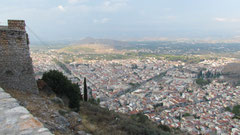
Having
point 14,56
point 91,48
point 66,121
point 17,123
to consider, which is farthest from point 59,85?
point 91,48

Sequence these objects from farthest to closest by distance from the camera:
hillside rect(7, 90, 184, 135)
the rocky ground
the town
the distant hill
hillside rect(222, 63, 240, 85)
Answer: the distant hill → hillside rect(222, 63, 240, 85) → the town → hillside rect(7, 90, 184, 135) → the rocky ground

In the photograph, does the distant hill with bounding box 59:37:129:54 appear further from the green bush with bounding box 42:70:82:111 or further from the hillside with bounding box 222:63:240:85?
the green bush with bounding box 42:70:82:111

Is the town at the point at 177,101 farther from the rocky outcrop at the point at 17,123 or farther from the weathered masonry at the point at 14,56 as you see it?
the rocky outcrop at the point at 17,123

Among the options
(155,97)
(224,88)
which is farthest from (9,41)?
(224,88)

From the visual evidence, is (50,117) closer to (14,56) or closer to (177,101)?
(14,56)

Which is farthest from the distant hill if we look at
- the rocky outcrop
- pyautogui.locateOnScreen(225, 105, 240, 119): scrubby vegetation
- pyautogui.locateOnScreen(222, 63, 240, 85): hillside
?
the rocky outcrop

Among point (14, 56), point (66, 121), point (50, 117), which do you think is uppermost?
point (14, 56)

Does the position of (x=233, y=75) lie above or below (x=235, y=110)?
above

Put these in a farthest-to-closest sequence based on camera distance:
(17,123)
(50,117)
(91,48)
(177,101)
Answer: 1. (91,48)
2. (177,101)
3. (50,117)
4. (17,123)

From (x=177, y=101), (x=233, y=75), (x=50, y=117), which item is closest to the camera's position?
(x=50, y=117)
